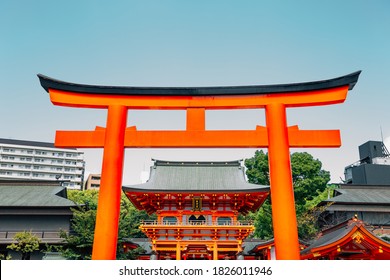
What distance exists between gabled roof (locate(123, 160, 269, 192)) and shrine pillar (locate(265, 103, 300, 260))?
11.3 metres

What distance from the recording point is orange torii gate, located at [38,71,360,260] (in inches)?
300

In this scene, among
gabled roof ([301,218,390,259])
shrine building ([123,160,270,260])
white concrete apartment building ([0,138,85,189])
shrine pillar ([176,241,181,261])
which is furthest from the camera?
white concrete apartment building ([0,138,85,189])

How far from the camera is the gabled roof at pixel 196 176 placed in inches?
779

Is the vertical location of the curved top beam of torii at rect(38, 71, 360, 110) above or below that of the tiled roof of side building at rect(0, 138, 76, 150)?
below

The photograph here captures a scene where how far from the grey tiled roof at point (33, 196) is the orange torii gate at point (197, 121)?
40.4ft

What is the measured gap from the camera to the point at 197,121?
818 cm

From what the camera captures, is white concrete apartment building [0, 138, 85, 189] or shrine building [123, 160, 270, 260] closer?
A: shrine building [123, 160, 270, 260]

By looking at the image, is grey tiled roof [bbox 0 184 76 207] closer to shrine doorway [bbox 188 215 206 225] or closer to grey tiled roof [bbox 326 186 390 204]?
shrine doorway [bbox 188 215 206 225]

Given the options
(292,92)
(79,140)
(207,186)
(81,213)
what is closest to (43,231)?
(81,213)

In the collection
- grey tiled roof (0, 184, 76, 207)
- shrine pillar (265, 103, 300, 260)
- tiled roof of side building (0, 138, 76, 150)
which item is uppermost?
tiled roof of side building (0, 138, 76, 150)

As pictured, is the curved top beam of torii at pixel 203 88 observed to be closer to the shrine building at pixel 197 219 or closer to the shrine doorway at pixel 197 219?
the shrine building at pixel 197 219

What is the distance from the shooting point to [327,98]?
8242mm

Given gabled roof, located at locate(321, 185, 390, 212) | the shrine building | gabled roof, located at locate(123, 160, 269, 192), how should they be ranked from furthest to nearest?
gabled roof, located at locate(321, 185, 390, 212) → gabled roof, located at locate(123, 160, 269, 192) → the shrine building

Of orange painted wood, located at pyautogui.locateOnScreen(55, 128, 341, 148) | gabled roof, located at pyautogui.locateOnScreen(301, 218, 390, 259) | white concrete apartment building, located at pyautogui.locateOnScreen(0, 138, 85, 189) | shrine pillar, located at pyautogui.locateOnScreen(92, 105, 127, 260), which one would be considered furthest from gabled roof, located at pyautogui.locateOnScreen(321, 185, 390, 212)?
white concrete apartment building, located at pyautogui.locateOnScreen(0, 138, 85, 189)
